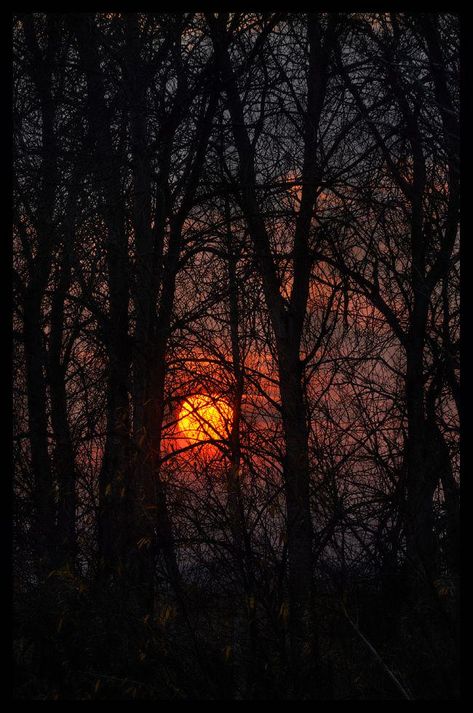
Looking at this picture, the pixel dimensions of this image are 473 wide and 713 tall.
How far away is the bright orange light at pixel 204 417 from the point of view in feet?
27.8

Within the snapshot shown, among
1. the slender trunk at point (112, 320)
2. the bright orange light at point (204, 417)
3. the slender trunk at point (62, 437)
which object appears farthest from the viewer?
the bright orange light at point (204, 417)

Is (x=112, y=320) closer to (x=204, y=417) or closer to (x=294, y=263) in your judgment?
(x=204, y=417)

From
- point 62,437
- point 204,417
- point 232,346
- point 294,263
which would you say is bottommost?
point 204,417

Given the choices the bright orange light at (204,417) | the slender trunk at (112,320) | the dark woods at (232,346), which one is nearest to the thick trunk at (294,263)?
the dark woods at (232,346)

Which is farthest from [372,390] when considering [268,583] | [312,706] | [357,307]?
[312,706]

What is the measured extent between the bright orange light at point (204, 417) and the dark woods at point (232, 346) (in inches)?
2.6

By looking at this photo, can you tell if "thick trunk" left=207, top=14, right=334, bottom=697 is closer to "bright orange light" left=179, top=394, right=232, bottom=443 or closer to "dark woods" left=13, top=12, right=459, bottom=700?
"dark woods" left=13, top=12, right=459, bottom=700

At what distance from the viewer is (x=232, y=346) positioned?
10.0m

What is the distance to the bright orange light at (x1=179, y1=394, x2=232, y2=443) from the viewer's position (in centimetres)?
848

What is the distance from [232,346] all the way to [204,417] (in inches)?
52.6

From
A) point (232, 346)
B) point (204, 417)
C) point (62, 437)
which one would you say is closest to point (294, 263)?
point (232, 346)

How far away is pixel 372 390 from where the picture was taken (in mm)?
9758

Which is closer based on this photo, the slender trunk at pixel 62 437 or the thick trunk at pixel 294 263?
the thick trunk at pixel 294 263

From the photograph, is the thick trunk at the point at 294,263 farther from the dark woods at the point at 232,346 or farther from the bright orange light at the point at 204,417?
the bright orange light at the point at 204,417
